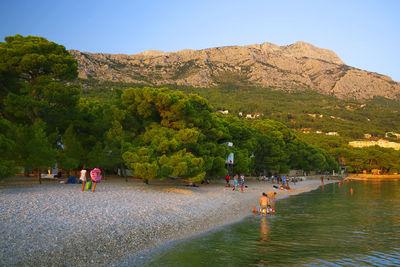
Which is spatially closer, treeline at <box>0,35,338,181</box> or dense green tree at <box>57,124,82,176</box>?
treeline at <box>0,35,338,181</box>

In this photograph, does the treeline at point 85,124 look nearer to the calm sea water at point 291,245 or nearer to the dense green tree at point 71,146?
the dense green tree at point 71,146

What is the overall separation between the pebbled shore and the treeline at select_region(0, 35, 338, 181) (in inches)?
249

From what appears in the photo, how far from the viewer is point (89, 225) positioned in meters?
13.9

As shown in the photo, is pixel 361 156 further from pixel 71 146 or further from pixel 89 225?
pixel 89 225

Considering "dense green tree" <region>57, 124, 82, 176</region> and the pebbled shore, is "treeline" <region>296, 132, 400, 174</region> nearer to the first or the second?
"dense green tree" <region>57, 124, 82, 176</region>

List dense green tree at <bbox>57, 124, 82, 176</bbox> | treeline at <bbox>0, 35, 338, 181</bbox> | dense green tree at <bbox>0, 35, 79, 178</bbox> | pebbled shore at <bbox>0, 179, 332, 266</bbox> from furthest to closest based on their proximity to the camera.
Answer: dense green tree at <bbox>57, 124, 82, 176</bbox> < dense green tree at <bbox>0, 35, 79, 178</bbox> < treeline at <bbox>0, 35, 338, 181</bbox> < pebbled shore at <bbox>0, 179, 332, 266</bbox>

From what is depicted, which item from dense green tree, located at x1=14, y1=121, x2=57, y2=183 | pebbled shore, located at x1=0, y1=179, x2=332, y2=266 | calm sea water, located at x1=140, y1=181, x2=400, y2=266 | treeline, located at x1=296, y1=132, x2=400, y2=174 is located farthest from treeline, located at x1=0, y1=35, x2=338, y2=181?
treeline, located at x1=296, y1=132, x2=400, y2=174

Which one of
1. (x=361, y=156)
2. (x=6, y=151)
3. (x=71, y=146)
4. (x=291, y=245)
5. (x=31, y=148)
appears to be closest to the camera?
(x=291, y=245)

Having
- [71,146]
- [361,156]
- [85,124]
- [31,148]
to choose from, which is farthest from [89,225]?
[361,156]

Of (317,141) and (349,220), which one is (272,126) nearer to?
(349,220)

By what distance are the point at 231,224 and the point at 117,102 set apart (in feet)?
71.8

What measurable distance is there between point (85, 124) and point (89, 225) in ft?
81.0

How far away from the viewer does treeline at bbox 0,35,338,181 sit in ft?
88.9

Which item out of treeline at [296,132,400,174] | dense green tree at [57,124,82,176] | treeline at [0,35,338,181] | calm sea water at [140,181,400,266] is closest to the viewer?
calm sea water at [140,181,400,266]
